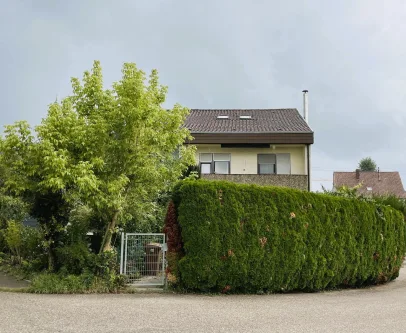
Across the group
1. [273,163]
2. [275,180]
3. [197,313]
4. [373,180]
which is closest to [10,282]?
[197,313]

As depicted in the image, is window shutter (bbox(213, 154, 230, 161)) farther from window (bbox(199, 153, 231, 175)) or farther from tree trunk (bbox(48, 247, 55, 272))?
tree trunk (bbox(48, 247, 55, 272))

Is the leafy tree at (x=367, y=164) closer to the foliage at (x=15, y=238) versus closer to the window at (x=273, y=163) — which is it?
the window at (x=273, y=163)

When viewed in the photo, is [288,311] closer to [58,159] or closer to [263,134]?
[58,159]

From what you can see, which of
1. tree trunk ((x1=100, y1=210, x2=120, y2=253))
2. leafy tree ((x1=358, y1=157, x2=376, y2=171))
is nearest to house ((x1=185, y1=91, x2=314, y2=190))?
tree trunk ((x1=100, y1=210, x2=120, y2=253))

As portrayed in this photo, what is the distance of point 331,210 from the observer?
14.4 meters

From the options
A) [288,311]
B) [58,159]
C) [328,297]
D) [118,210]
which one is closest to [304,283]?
[328,297]

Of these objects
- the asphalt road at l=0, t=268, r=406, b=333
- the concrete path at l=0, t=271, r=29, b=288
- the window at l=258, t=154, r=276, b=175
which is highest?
the window at l=258, t=154, r=276, b=175

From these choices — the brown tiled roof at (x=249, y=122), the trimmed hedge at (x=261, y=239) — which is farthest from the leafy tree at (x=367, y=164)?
the trimmed hedge at (x=261, y=239)

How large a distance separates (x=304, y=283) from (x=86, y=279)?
6.38m

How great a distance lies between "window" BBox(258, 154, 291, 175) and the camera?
77.6ft

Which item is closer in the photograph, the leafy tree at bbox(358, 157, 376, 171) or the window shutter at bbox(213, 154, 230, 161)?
the window shutter at bbox(213, 154, 230, 161)

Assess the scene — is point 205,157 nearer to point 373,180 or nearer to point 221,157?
point 221,157

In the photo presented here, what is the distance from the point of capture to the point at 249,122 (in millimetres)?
25984

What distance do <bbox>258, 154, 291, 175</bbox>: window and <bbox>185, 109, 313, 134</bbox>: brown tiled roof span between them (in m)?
1.44
